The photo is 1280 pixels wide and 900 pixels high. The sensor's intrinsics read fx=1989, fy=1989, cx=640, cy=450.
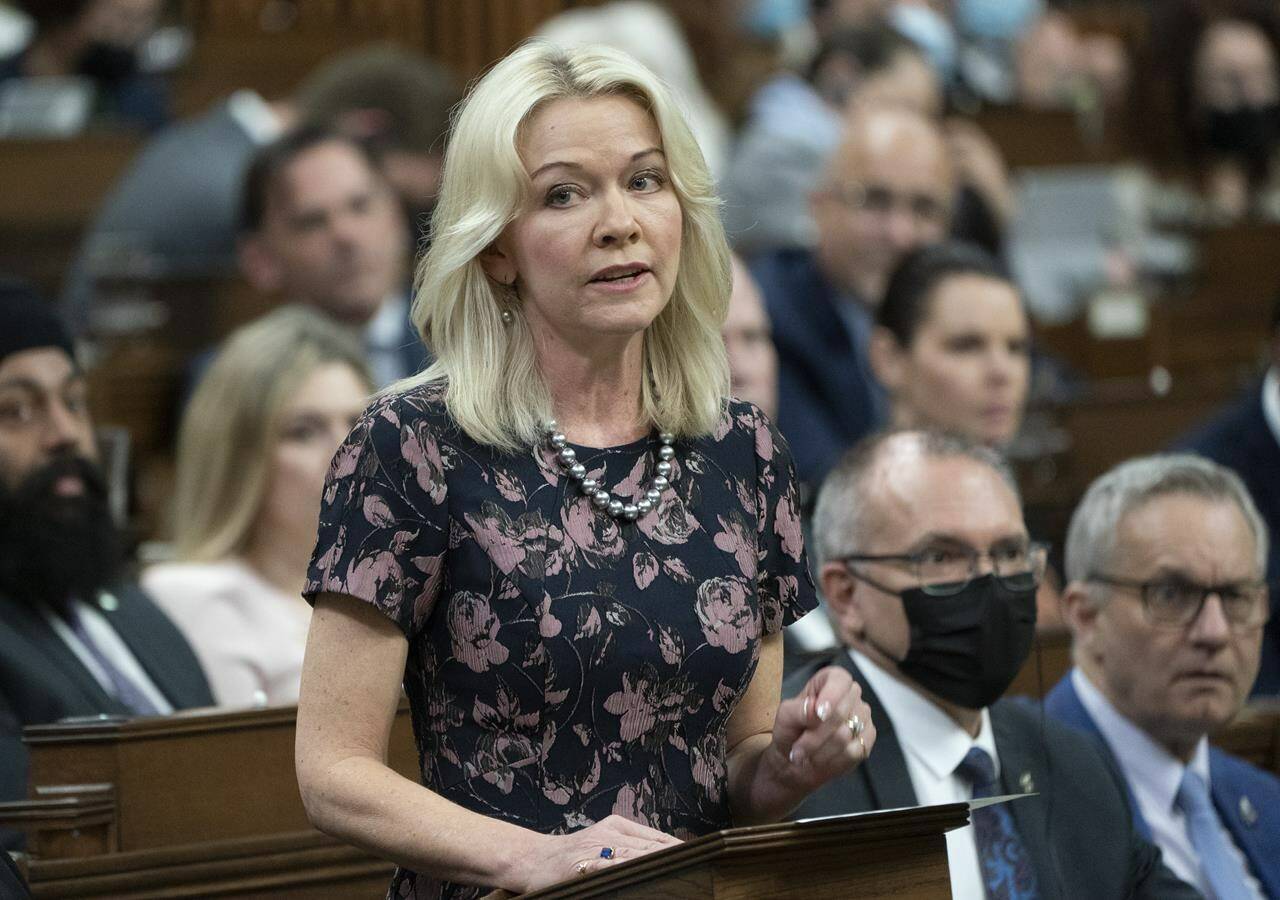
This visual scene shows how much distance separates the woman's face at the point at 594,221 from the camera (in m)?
1.97

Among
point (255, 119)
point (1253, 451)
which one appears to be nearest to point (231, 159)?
point (255, 119)

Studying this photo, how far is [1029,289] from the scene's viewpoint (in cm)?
746

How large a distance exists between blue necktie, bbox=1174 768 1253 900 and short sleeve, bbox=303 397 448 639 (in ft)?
5.00

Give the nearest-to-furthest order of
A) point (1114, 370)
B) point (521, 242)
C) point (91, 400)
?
1. point (521, 242)
2. point (91, 400)
3. point (1114, 370)

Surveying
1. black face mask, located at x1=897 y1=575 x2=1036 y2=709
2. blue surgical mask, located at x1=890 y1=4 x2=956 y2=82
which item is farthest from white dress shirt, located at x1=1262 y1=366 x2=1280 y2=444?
blue surgical mask, located at x1=890 y1=4 x2=956 y2=82

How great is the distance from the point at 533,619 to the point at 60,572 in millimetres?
1568

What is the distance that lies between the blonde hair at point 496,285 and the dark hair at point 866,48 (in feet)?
15.1

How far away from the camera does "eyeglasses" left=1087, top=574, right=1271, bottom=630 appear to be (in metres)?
3.02

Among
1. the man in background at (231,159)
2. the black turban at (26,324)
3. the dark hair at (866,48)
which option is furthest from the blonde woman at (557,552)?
the dark hair at (866,48)

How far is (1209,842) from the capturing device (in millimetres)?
2967

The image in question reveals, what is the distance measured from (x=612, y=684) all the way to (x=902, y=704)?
869 mm

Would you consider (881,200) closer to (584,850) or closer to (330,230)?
(330,230)

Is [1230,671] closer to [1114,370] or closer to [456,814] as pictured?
[456,814]

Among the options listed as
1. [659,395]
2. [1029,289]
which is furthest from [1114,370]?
[659,395]
